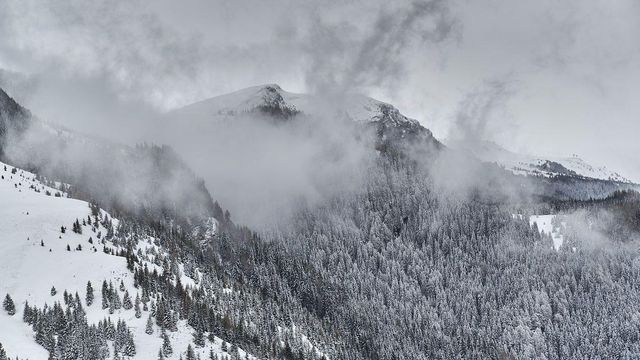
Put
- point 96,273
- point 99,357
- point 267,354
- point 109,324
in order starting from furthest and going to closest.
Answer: point 267,354 → point 96,273 → point 109,324 → point 99,357

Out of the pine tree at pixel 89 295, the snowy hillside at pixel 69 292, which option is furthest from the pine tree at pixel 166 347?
the pine tree at pixel 89 295

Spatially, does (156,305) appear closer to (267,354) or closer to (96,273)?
(96,273)

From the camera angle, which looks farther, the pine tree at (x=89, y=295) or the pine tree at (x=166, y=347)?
the pine tree at (x=89, y=295)

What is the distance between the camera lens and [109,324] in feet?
500

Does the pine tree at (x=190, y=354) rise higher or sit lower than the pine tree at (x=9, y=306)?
lower

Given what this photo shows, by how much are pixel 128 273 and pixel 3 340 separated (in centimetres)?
5004

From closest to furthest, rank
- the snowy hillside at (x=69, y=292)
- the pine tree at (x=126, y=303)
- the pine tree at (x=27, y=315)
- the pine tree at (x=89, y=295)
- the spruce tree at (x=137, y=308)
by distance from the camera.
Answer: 1. the snowy hillside at (x=69, y=292)
2. the pine tree at (x=27, y=315)
3. the spruce tree at (x=137, y=308)
4. the pine tree at (x=126, y=303)
5. the pine tree at (x=89, y=295)

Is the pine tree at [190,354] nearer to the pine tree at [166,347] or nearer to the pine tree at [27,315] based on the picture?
the pine tree at [166,347]

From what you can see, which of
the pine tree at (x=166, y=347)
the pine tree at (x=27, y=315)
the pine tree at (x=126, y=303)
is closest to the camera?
the pine tree at (x=166, y=347)

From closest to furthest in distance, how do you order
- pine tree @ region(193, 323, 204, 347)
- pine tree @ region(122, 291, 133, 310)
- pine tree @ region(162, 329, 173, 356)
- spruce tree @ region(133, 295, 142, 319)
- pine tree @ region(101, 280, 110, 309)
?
1. pine tree @ region(162, 329, 173, 356)
2. pine tree @ region(193, 323, 204, 347)
3. spruce tree @ region(133, 295, 142, 319)
4. pine tree @ region(101, 280, 110, 309)
5. pine tree @ region(122, 291, 133, 310)

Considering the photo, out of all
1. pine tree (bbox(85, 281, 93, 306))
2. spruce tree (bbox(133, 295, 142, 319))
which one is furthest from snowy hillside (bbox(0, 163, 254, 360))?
pine tree (bbox(85, 281, 93, 306))

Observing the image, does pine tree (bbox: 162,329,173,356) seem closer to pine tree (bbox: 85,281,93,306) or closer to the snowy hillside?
the snowy hillside

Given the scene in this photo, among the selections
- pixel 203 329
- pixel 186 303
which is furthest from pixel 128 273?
pixel 203 329

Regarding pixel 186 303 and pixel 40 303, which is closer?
pixel 40 303
